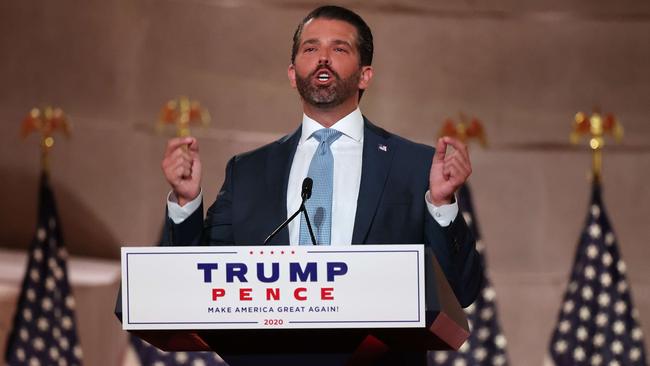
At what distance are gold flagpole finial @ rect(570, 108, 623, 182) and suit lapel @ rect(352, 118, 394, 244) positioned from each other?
16.5 feet

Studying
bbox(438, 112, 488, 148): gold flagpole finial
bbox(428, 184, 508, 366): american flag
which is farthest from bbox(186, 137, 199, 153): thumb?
bbox(438, 112, 488, 148): gold flagpole finial

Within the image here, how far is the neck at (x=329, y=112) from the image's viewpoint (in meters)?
3.16

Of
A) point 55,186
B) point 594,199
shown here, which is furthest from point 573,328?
point 55,186

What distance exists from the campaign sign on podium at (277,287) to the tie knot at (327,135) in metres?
0.55

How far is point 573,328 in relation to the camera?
7.61 m

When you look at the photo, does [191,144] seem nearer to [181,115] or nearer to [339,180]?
[339,180]

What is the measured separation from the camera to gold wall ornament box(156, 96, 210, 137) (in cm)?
776

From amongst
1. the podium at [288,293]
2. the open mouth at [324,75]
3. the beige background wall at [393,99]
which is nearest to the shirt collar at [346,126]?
the open mouth at [324,75]

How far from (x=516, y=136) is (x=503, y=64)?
0.50m

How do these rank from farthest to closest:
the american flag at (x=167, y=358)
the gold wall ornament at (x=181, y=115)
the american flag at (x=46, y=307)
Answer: the gold wall ornament at (x=181, y=115), the american flag at (x=46, y=307), the american flag at (x=167, y=358)

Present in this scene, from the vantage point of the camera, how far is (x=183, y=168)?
3008mm

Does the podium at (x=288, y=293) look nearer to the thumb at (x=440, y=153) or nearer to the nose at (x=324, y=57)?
the thumb at (x=440, y=153)

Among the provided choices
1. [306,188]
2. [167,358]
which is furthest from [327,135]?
[167,358]

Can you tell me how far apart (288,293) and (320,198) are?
448 mm
